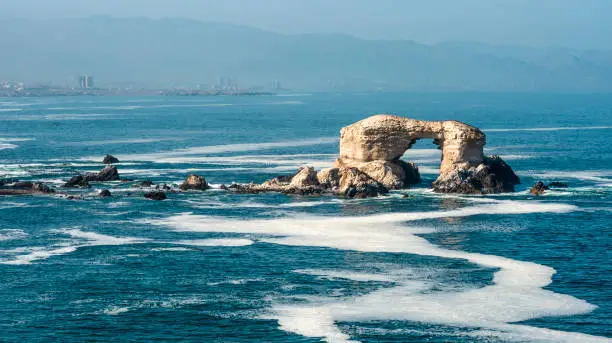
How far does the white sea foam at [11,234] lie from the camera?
64000mm

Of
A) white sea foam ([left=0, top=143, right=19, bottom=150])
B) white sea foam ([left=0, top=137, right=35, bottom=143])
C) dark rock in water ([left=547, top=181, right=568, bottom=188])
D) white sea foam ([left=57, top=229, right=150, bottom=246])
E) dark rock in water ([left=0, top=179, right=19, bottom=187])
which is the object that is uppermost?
dark rock in water ([left=547, top=181, right=568, bottom=188])

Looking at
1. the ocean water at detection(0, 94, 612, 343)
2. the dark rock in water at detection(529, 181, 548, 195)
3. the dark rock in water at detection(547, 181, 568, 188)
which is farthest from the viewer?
the dark rock in water at detection(547, 181, 568, 188)

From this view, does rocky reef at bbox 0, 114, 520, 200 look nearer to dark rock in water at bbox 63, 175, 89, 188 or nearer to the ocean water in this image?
dark rock in water at bbox 63, 175, 89, 188

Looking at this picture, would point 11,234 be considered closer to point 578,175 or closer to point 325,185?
point 325,185

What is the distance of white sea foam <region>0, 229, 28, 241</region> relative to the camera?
64000 mm

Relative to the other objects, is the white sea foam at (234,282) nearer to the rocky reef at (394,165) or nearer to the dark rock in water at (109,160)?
the rocky reef at (394,165)

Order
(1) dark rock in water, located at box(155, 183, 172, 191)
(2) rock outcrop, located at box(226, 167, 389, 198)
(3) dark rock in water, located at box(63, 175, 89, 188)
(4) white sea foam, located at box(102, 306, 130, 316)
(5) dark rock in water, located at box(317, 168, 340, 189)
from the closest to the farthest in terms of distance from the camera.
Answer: (4) white sea foam, located at box(102, 306, 130, 316) < (2) rock outcrop, located at box(226, 167, 389, 198) < (5) dark rock in water, located at box(317, 168, 340, 189) < (1) dark rock in water, located at box(155, 183, 172, 191) < (3) dark rock in water, located at box(63, 175, 89, 188)

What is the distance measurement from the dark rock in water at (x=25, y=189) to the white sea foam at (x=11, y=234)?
16681 mm

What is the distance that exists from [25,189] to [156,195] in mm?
11950

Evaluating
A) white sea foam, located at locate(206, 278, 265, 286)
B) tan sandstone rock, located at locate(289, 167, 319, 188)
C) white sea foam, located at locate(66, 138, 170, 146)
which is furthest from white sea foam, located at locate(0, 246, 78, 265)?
white sea foam, located at locate(66, 138, 170, 146)

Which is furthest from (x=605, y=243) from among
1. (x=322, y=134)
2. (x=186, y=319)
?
(x=322, y=134)

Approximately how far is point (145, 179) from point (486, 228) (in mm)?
36529

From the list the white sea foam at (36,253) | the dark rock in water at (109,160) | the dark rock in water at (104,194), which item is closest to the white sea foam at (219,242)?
the white sea foam at (36,253)

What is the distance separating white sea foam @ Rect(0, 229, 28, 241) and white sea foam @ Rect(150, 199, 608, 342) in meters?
9.58
